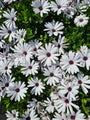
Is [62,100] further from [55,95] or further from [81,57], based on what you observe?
[81,57]

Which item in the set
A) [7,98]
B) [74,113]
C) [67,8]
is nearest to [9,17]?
[67,8]

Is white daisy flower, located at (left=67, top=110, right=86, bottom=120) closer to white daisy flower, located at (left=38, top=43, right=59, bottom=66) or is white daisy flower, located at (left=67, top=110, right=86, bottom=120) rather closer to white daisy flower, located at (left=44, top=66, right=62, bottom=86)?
white daisy flower, located at (left=44, top=66, right=62, bottom=86)

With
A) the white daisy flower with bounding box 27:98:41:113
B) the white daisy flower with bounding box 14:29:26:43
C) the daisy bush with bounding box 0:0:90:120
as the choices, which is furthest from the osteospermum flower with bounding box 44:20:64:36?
the white daisy flower with bounding box 27:98:41:113

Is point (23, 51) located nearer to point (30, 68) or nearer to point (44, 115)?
point (30, 68)

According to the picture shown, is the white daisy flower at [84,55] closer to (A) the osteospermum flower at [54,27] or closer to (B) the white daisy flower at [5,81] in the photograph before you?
(A) the osteospermum flower at [54,27]

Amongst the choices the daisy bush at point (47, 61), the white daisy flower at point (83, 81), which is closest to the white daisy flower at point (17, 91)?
the daisy bush at point (47, 61)

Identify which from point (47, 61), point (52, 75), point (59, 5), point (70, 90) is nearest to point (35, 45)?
point (47, 61)
